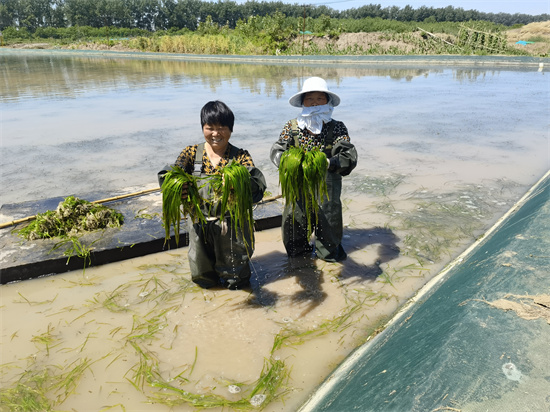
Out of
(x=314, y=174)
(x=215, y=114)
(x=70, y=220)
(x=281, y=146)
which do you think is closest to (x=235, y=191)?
(x=215, y=114)

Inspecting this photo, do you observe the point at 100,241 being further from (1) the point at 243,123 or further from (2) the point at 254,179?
(1) the point at 243,123

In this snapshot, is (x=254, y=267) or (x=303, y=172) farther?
(x=254, y=267)

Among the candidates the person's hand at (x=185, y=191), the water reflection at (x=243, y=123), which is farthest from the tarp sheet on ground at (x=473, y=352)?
the water reflection at (x=243, y=123)

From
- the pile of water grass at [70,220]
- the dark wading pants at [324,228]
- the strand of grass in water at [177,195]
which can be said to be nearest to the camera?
the strand of grass in water at [177,195]

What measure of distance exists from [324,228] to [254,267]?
0.83 m

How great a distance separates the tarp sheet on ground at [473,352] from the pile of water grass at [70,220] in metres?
3.10

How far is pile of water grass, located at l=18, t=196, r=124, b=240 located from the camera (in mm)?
4199

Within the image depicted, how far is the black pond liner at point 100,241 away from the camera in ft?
12.5

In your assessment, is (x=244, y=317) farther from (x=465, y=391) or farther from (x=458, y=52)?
(x=458, y=52)

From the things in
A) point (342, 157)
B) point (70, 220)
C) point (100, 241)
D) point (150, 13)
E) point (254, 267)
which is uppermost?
point (150, 13)

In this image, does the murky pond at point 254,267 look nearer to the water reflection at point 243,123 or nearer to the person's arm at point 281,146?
the water reflection at point 243,123

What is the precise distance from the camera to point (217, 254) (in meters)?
3.45

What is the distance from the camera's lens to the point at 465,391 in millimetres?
1535

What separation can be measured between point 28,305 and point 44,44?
71.8m
